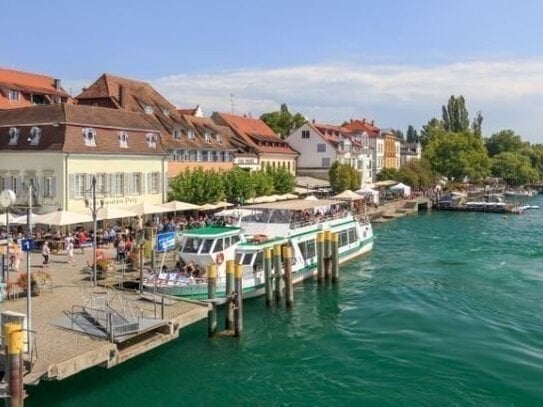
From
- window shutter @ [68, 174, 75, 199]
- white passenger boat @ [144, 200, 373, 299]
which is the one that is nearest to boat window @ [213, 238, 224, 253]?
white passenger boat @ [144, 200, 373, 299]

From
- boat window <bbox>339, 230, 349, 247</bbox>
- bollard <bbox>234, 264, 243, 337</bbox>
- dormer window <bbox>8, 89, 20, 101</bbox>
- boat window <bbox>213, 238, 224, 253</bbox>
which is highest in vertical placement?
dormer window <bbox>8, 89, 20, 101</bbox>

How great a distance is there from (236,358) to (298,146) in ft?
231

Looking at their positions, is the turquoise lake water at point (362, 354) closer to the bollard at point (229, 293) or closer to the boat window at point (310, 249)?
the bollard at point (229, 293)

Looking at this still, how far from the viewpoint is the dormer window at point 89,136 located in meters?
45.0

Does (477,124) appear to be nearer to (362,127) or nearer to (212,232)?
(362,127)

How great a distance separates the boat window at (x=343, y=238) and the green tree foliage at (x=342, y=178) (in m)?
34.0

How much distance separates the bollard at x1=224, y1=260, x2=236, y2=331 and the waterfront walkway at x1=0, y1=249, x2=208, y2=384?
5.03ft

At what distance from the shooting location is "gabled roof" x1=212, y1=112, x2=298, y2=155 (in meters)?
79.7

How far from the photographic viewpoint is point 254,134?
8300 cm

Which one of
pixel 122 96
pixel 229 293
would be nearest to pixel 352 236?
pixel 229 293

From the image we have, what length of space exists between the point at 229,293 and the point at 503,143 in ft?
527

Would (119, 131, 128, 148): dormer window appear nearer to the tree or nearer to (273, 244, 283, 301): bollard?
(273, 244, 283, 301): bollard

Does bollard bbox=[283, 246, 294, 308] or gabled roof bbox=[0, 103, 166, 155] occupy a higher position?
gabled roof bbox=[0, 103, 166, 155]

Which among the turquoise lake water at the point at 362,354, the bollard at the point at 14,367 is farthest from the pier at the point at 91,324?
the turquoise lake water at the point at 362,354
